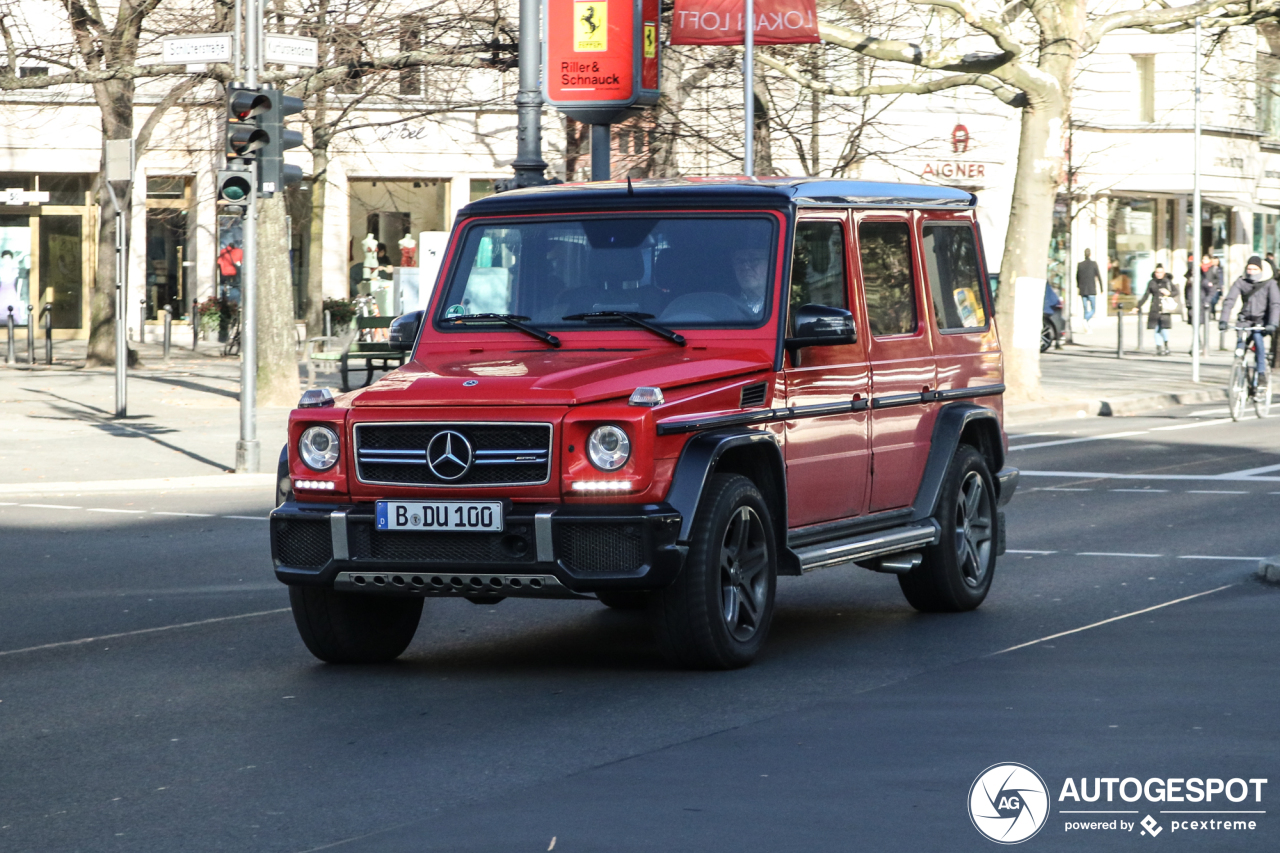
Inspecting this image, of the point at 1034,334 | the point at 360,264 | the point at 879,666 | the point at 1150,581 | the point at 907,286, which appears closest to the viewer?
the point at 879,666

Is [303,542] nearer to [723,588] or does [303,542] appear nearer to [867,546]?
[723,588]

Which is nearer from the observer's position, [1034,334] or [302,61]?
[302,61]

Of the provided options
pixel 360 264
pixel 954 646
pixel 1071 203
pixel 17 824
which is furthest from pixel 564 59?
pixel 1071 203

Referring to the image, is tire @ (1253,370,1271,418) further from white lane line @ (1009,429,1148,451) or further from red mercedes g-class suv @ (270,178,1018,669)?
red mercedes g-class suv @ (270,178,1018,669)

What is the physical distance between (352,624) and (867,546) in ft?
7.45

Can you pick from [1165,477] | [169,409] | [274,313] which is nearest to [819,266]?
[1165,477]

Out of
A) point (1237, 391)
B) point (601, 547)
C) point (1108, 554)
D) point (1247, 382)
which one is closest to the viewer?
point (601, 547)

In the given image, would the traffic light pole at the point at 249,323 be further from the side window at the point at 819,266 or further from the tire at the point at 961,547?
the side window at the point at 819,266

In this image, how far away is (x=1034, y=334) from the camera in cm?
2597

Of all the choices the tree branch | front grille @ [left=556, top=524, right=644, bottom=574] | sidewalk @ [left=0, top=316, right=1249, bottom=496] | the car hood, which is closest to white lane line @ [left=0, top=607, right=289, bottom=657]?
the car hood

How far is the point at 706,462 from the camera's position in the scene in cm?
759

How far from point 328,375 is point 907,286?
22361mm

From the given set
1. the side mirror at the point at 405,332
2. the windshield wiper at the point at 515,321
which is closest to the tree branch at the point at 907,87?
the side mirror at the point at 405,332

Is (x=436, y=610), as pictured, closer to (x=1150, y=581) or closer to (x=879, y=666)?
(x=879, y=666)
